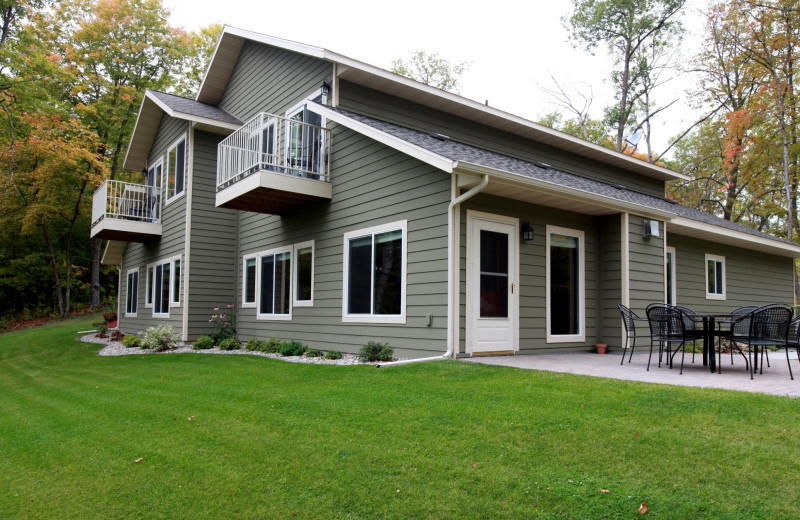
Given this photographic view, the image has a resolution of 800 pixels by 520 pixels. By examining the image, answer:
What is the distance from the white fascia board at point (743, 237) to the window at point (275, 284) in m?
7.61

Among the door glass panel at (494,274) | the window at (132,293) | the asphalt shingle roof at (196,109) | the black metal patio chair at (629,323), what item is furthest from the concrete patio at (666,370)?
the window at (132,293)

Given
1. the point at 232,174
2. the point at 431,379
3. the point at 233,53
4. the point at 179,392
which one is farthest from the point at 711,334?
the point at 233,53

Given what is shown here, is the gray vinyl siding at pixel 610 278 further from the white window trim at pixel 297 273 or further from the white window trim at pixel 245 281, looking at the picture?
the white window trim at pixel 245 281

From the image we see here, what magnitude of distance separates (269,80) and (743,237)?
1147cm

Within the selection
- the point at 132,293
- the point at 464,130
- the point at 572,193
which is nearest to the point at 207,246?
the point at 132,293

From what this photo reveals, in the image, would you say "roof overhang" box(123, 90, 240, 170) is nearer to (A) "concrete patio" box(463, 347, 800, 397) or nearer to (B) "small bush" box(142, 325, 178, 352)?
(B) "small bush" box(142, 325, 178, 352)

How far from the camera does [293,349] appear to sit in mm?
9648

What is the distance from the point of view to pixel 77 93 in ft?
78.8

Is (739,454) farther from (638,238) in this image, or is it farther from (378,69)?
(378,69)

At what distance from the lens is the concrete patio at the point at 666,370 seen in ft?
17.3

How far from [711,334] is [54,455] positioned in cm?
670

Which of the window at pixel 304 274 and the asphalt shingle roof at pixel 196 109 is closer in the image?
the window at pixel 304 274

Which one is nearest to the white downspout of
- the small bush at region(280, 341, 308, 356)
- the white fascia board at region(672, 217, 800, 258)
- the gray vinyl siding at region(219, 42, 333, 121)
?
the small bush at region(280, 341, 308, 356)

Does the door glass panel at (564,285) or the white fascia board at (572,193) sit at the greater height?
the white fascia board at (572,193)
